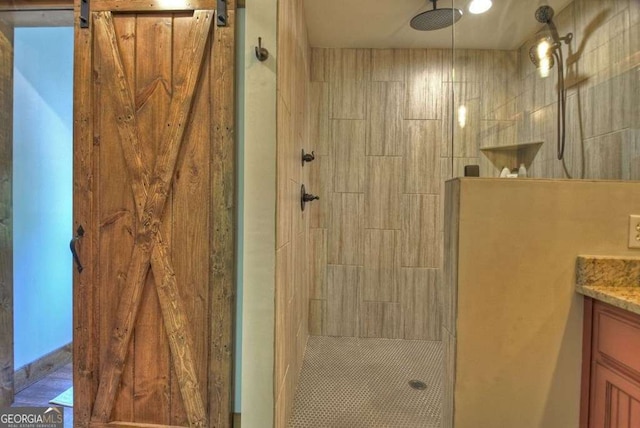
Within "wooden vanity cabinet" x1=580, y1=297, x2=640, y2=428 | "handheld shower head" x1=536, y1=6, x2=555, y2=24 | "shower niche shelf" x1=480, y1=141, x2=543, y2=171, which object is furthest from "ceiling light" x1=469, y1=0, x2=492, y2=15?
"wooden vanity cabinet" x1=580, y1=297, x2=640, y2=428

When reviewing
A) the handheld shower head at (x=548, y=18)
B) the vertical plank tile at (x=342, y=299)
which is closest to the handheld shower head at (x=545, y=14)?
the handheld shower head at (x=548, y=18)

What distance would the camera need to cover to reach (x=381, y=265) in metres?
2.72

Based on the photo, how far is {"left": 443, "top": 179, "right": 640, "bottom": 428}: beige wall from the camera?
3.50 feet

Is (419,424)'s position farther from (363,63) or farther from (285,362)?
(363,63)

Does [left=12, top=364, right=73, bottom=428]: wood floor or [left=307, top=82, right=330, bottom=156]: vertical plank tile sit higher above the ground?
[left=307, top=82, right=330, bottom=156]: vertical plank tile

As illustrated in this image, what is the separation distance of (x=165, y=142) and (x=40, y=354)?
1964 millimetres

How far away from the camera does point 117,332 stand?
4.78 feet

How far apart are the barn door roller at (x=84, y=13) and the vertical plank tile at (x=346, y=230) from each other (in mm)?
2001

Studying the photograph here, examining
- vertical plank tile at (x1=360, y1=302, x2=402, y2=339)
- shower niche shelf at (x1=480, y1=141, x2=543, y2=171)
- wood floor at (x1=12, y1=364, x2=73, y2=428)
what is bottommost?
wood floor at (x1=12, y1=364, x2=73, y2=428)

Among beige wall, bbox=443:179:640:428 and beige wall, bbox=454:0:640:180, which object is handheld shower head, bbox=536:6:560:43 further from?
beige wall, bbox=443:179:640:428

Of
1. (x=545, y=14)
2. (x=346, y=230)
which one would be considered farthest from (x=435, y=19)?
(x=346, y=230)

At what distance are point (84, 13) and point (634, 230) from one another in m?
2.62

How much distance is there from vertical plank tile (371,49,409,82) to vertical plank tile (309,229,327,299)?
1560 millimetres

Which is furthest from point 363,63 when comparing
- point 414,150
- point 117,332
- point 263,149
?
point 117,332
